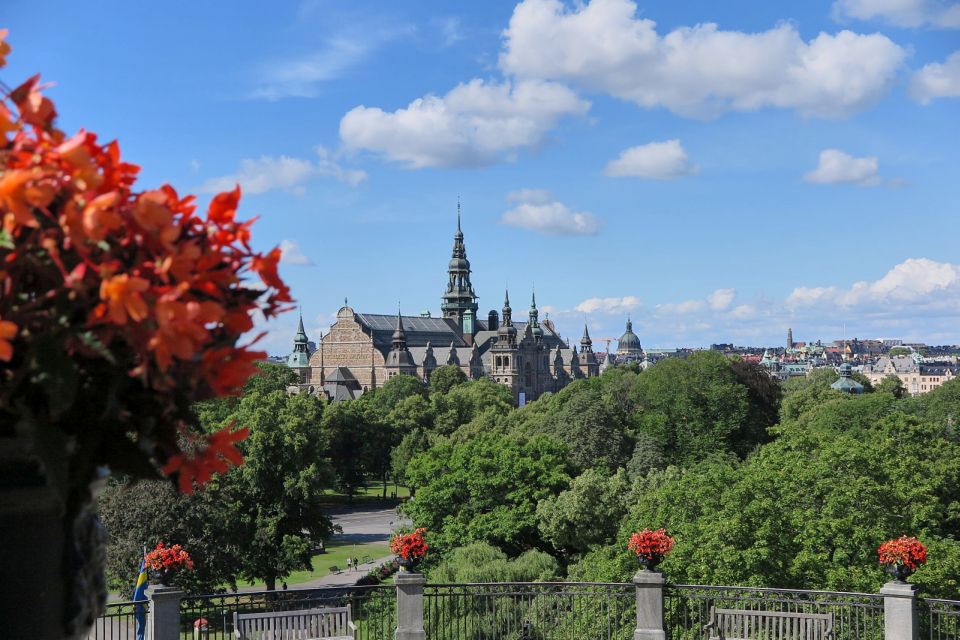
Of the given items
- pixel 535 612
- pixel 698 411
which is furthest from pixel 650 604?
pixel 698 411

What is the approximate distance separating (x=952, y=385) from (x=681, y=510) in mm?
53793

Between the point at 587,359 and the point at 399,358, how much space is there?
41969 millimetres

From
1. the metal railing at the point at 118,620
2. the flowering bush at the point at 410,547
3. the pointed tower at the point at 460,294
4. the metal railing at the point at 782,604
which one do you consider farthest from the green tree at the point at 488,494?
the pointed tower at the point at 460,294

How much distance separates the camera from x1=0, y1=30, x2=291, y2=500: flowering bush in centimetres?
203

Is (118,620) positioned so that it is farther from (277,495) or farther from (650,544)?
(277,495)

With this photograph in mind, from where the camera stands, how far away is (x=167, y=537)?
2675 cm

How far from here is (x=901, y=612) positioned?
11.3 m

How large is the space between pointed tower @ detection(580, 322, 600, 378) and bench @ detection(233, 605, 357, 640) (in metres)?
135

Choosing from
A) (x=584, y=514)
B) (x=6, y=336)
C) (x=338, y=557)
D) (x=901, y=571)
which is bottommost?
(x=338, y=557)

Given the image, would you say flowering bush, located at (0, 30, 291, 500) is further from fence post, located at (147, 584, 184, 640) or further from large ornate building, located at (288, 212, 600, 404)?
large ornate building, located at (288, 212, 600, 404)

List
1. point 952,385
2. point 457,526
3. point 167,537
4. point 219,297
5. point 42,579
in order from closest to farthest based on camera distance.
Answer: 1. point 219,297
2. point 42,579
3. point 167,537
4. point 457,526
5. point 952,385

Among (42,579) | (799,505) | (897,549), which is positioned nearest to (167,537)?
(799,505)

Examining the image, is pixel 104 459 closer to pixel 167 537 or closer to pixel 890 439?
pixel 167 537

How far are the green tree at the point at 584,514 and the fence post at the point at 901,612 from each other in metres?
20.3
